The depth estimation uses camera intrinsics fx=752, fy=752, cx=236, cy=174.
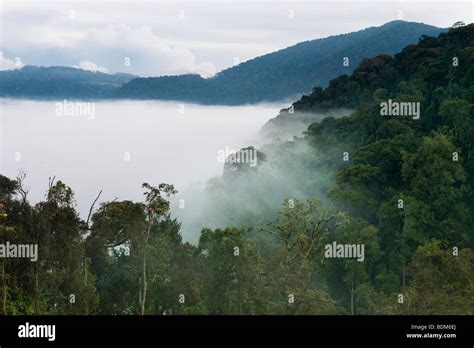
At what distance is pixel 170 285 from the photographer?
27.1 meters

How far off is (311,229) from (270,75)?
69011 millimetres

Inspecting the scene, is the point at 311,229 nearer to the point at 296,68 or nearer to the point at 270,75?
the point at 270,75

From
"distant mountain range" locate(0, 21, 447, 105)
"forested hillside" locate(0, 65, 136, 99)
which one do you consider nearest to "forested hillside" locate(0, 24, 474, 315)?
"forested hillside" locate(0, 65, 136, 99)

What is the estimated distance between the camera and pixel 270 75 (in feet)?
329

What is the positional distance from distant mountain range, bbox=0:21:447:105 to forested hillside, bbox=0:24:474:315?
23702 mm

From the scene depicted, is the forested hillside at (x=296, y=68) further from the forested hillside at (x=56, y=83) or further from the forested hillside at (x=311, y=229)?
the forested hillside at (x=311, y=229)

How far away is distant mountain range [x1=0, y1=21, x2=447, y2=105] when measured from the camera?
81.7m

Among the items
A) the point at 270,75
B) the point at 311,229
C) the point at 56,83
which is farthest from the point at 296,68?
the point at 311,229

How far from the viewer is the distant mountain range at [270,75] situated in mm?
81688

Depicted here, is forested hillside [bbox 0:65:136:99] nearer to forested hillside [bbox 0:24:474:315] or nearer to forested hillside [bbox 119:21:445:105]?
forested hillside [bbox 119:21:445:105]

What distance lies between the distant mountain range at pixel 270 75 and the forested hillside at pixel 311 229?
23702 mm

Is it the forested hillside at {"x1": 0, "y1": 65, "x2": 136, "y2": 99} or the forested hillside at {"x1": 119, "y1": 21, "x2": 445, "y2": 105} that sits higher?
the forested hillside at {"x1": 119, "y1": 21, "x2": 445, "y2": 105}

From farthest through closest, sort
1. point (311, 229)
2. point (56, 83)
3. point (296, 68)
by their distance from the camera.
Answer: point (296, 68) < point (56, 83) < point (311, 229)
